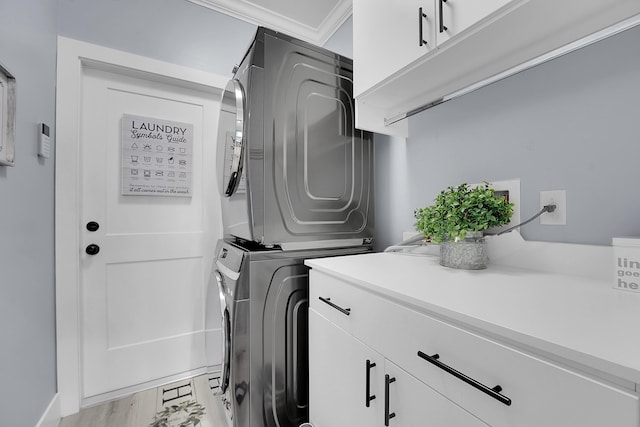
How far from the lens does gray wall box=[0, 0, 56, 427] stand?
3.53 feet

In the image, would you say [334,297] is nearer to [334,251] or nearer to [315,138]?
[334,251]

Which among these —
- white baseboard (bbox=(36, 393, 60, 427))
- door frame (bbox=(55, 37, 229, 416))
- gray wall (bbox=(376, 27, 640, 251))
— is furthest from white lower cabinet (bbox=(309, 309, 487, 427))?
door frame (bbox=(55, 37, 229, 416))

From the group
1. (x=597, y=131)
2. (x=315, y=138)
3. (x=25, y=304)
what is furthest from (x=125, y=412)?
(x=597, y=131)

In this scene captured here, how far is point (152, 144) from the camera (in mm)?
1866

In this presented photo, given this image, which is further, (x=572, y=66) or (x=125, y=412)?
(x=125, y=412)

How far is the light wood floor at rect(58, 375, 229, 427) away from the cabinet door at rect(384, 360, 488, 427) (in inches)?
46.0

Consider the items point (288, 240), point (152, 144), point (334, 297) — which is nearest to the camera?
point (334, 297)

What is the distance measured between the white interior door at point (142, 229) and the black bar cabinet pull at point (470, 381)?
1800 millimetres

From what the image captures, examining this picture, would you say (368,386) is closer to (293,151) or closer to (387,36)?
(293,151)

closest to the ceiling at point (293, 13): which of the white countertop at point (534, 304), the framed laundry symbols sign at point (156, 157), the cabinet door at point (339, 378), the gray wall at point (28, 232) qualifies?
the framed laundry symbols sign at point (156, 157)

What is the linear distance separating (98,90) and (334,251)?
183cm

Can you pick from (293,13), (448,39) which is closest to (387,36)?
(448,39)

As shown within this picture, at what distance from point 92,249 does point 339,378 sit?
1.72m

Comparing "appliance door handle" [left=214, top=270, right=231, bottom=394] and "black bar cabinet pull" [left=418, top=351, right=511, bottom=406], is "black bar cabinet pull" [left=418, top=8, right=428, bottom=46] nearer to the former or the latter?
"black bar cabinet pull" [left=418, top=351, right=511, bottom=406]
